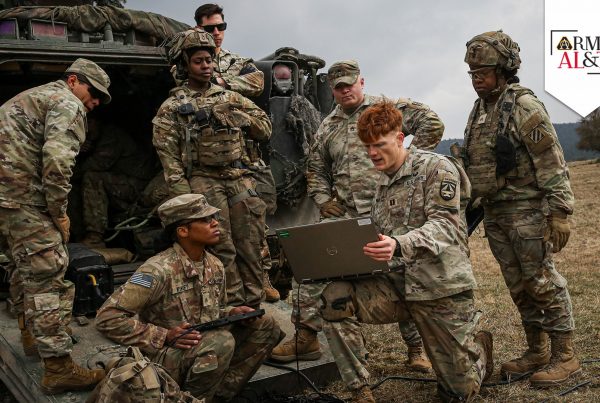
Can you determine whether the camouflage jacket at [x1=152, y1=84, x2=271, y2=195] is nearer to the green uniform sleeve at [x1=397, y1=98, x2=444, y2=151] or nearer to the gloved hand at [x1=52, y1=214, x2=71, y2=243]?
the gloved hand at [x1=52, y1=214, x2=71, y2=243]

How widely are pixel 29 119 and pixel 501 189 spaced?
2888 millimetres

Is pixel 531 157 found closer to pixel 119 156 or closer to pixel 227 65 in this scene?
pixel 227 65

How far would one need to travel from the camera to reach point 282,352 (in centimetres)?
472

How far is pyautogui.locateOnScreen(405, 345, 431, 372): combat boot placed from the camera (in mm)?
4906

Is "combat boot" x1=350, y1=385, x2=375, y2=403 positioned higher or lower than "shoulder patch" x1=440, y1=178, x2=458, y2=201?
lower

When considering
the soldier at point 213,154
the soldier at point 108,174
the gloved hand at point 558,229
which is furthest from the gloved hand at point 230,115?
the soldier at point 108,174

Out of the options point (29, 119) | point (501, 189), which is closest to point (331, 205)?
point (501, 189)

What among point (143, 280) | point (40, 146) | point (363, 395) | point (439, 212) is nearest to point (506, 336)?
point (363, 395)

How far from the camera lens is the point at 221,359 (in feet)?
12.1

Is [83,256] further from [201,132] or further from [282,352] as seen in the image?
[282,352]

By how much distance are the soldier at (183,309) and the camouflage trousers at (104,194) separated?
105 inches

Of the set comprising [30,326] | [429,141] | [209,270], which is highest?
[429,141]

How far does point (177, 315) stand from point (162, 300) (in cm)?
11

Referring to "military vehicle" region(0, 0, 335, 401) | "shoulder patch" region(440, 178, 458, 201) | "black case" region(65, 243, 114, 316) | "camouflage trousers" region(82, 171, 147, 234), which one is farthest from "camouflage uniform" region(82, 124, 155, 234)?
"shoulder patch" region(440, 178, 458, 201)
